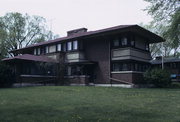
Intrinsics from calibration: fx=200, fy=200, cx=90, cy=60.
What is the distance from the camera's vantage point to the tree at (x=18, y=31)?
39625mm

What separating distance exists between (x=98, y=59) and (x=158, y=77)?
679cm

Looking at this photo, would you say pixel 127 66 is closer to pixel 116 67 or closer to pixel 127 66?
pixel 127 66

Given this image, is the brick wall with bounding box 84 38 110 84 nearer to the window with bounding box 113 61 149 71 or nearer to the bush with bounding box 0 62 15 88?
the window with bounding box 113 61 149 71

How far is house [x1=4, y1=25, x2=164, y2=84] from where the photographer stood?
20016 mm

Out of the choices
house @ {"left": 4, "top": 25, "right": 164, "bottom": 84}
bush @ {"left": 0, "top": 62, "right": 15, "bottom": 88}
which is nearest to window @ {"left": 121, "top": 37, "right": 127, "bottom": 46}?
house @ {"left": 4, "top": 25, "right": 164, "bottom": 84}

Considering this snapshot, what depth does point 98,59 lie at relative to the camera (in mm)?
22391

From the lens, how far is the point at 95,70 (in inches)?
887

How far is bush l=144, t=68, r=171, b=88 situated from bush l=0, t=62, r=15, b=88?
506 inches

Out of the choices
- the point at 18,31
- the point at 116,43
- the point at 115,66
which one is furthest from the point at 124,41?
the point at 18,31

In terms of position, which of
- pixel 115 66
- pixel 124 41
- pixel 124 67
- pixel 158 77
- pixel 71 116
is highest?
pixel 124 41

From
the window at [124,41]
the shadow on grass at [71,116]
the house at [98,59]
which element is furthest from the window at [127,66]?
the shadow on grass at [71,116]

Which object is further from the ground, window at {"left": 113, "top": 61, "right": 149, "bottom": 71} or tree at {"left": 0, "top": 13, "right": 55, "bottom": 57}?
tree at {"left": 0, "top": 13, "right": 55, "bottom": 57}

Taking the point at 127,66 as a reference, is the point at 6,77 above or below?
below

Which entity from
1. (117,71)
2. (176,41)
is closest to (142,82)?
(117,71)
